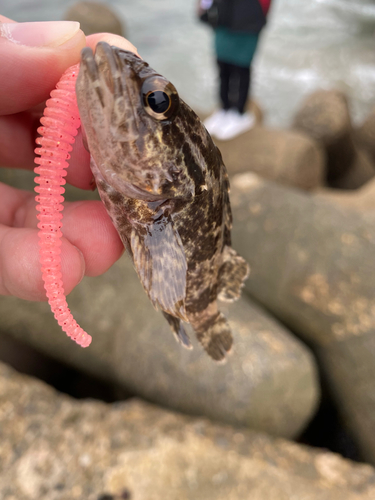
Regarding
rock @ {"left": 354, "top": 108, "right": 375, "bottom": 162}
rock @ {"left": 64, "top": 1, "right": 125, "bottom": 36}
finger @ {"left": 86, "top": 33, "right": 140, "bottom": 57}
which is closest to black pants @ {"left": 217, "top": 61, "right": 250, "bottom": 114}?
rock @ {"left": 354, "top": 108, "right": 375, "bottom": 162}

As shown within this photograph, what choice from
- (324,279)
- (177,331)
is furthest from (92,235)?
(324,279)

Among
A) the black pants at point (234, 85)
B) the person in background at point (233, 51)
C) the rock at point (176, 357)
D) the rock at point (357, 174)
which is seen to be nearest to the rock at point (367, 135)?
the rock at point (357, 174)

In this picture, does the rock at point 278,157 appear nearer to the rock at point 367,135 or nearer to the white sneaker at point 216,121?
the white sneaker at point 216,121

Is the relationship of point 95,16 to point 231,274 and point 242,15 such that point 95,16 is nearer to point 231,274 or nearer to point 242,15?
point 242,15

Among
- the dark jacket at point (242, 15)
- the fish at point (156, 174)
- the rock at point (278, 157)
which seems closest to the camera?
the fish at point (156, 174)

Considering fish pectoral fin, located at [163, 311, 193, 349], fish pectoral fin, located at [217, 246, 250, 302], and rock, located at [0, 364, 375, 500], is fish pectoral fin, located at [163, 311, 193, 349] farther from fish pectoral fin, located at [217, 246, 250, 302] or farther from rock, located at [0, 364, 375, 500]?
rock, located at [0, 364, 375, 500]

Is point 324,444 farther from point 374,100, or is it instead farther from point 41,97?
point 374,100
